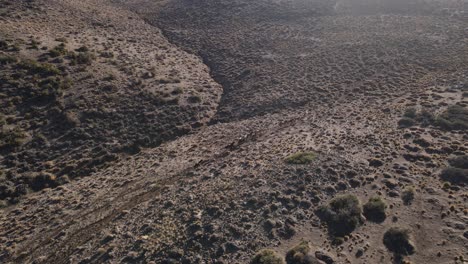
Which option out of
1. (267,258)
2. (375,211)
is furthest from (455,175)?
(267,258)

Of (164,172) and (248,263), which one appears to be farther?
(164,172)

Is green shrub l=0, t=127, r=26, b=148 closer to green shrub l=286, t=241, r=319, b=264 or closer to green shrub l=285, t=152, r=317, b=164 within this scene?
green shrub l=285, t=152, r=317, b=164

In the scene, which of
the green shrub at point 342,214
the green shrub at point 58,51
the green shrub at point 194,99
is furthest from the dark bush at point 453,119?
the green shrub at point 58,51

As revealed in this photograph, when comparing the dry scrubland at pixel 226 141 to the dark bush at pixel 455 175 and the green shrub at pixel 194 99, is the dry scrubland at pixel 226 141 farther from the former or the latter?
the green shrub at pixel 194 99

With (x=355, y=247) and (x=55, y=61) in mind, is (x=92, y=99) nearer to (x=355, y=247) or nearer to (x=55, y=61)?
(x=55, y=61)

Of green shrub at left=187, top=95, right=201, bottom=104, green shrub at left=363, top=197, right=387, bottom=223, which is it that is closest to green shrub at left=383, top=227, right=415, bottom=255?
green shrub at left=363, top=197, right=387, bottom=223

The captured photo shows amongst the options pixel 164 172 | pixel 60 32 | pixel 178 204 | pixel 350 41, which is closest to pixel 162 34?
pixel 60 32
